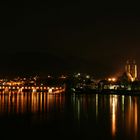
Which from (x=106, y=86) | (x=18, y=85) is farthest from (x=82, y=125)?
(x=18, y=85)

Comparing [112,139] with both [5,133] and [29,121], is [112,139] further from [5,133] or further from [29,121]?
[29,121]

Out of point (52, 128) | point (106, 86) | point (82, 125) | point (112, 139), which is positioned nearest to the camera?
point (112, 139)

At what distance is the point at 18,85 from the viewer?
55156 millimetres

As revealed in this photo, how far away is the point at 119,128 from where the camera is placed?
10469 mm

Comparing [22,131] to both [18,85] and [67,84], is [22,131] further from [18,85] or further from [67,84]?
[18,85]

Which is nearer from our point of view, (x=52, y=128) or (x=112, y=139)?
(x=112, y=139)

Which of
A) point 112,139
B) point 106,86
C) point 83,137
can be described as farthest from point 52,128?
point 106,86

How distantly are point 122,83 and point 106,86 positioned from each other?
217 cm

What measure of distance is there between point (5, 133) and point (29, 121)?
255cm

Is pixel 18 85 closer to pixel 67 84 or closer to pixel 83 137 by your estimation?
pixel 67 84

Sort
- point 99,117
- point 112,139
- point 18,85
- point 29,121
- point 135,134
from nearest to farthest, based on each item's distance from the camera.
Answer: point 112,139 < point 135,134 < point 29,121 < point 99,117 < point 18,85

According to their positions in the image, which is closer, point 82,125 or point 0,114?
point 82,125

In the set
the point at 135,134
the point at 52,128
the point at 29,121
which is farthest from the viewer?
the point at 29,121

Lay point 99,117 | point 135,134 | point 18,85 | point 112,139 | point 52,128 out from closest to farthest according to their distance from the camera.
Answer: point 112,139 → point 135,134 → point 52,128 → point 99,117 → point 18,85
